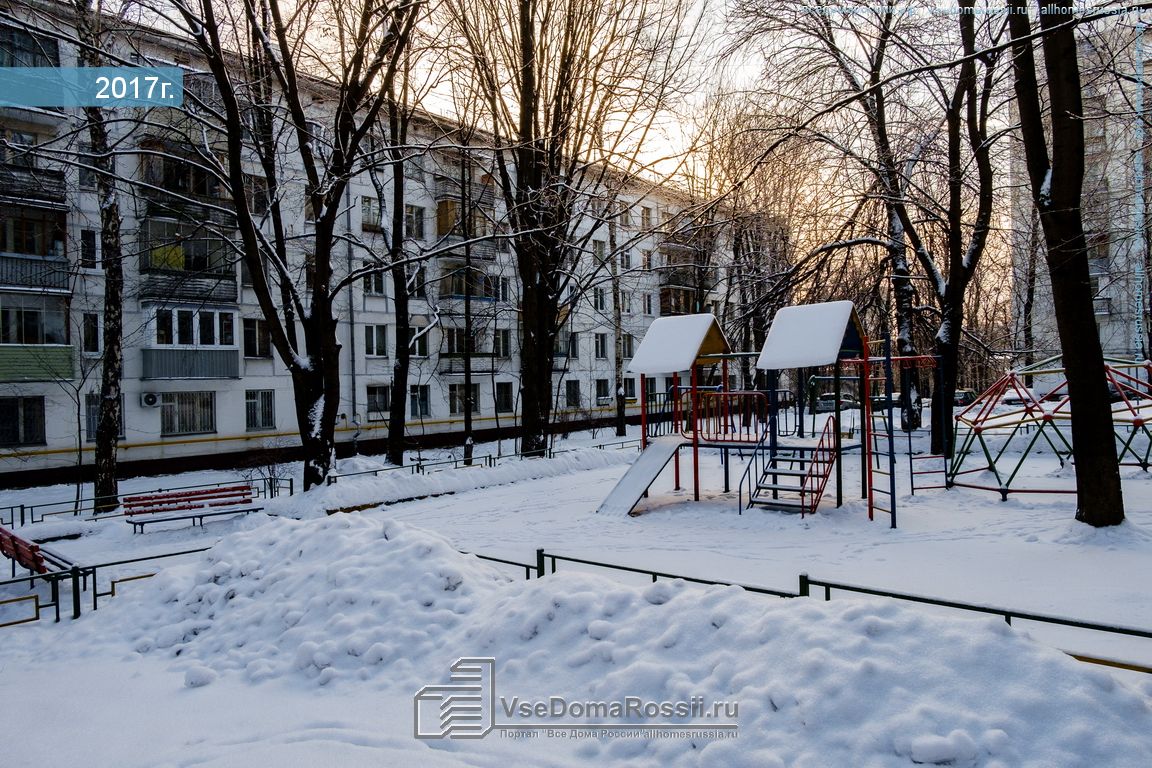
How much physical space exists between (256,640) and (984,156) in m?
17.3

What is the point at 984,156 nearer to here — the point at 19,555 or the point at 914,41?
the point at 914,41

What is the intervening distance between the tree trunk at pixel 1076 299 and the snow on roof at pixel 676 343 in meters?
6.10

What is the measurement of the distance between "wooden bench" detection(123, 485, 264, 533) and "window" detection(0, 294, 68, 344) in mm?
9372

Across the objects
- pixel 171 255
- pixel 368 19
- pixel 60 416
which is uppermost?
pixel 368 19

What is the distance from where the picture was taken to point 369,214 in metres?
29.6

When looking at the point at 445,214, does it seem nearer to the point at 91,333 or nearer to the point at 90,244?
the point at 90,244

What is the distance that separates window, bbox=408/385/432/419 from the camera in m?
31.0

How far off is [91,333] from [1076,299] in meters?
25.6

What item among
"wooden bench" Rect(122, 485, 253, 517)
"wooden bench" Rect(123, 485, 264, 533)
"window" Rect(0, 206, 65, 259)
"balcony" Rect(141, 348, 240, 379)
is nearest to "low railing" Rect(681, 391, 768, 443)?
"wooden bench" Rect(123, 485, 264, 533)

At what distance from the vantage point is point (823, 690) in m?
4.18

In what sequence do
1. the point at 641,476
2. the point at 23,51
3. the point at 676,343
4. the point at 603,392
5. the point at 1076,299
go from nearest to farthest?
the point at 1076,299 < the point at 641,476 < the point at 676,343 < the point at 23,51 < the point at 603,392

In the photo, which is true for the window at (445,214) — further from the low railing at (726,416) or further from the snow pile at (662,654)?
the snow pile at (662,654)

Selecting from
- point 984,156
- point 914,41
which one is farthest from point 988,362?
point 914,41

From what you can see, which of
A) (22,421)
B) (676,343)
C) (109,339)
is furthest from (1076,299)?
(22,421)
